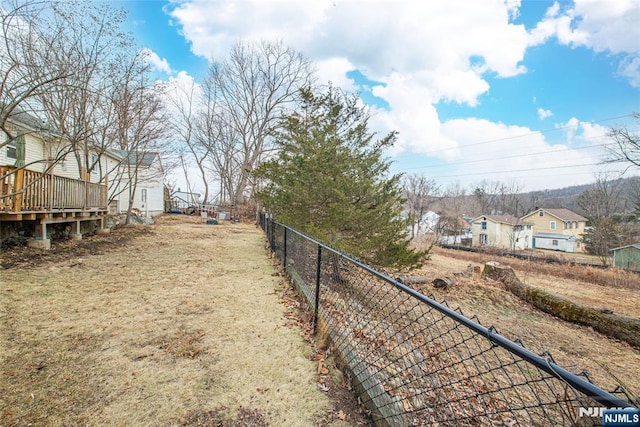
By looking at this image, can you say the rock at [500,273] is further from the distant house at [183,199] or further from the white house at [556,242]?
the white house at [556,242]

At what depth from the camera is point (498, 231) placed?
3509cm

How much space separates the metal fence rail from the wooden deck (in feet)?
19.4

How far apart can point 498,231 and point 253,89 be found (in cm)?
3260

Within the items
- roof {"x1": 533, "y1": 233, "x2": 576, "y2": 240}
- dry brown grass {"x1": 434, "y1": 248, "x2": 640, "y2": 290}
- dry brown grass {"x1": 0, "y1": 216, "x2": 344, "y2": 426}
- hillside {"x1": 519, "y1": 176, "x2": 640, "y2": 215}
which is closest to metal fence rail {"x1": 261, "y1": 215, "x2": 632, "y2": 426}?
dry brown grass {"x1": 0, "y1": 216, "x2": 344, "y2": 426}

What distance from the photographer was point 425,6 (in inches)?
290

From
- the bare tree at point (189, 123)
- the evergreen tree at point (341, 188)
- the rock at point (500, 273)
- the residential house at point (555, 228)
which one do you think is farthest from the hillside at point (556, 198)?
the bare tree at point (189, 123)

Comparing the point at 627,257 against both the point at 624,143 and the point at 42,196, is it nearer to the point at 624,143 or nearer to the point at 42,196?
the point at 624,143

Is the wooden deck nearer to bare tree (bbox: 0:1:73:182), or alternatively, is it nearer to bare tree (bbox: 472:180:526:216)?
bare tree (bbox: 0:1:73:182)

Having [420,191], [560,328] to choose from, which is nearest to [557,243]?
[420,191]

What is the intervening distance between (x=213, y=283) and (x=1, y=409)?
3172 mm

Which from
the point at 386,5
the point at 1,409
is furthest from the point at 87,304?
the point at 386,5

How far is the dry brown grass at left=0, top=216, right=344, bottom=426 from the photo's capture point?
6.72ft

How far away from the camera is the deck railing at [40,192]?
5.77m

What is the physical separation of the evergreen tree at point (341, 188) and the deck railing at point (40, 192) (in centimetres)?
516
